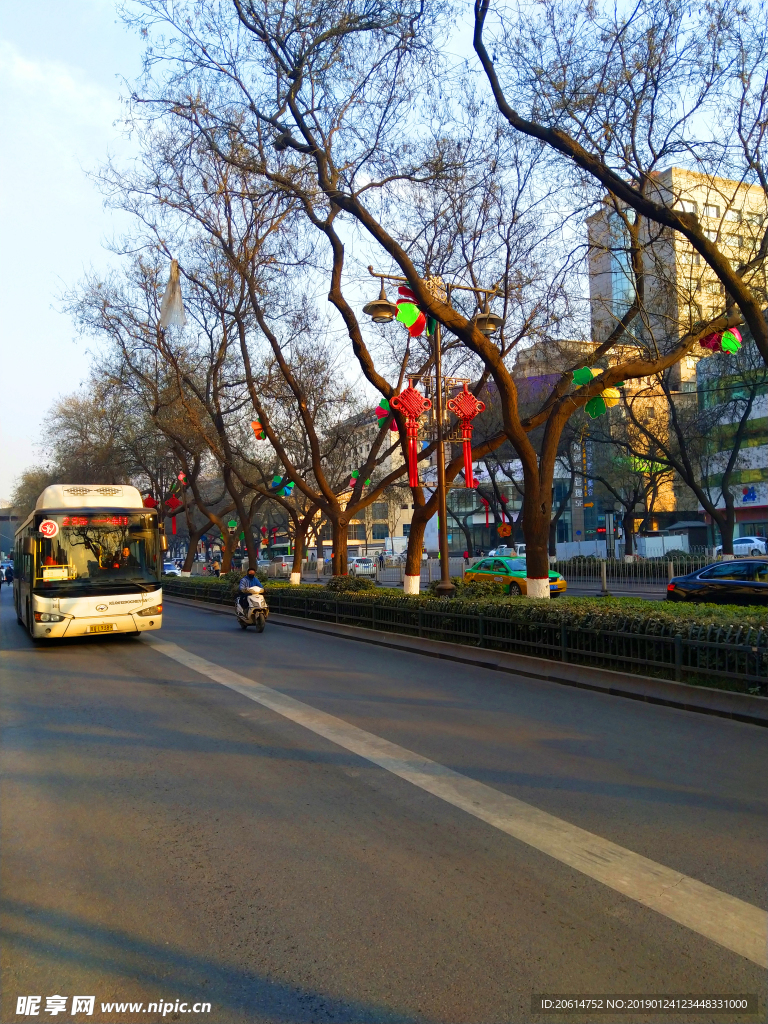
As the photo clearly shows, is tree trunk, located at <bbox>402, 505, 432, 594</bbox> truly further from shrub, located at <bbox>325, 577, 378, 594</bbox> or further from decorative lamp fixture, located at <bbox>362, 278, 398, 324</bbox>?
decorative lamp fixture, located at <bbox>362, 278, 398, 324</bbox>

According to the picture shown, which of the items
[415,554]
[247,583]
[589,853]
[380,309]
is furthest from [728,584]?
[589,853]

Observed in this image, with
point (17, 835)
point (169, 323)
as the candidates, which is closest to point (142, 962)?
point (17, 835)

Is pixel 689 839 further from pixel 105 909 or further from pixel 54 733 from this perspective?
pixel 54 733

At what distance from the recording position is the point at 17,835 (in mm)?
5145

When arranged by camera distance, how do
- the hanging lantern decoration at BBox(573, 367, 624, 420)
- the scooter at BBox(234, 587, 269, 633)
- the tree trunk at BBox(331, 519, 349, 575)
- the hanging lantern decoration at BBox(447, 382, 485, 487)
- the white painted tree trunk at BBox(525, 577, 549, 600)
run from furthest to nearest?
the tree trunk at BBox(331, 519, 349, 575)
the scooter at BBox(234, 587, 269, 633)
the hanging lantern decoration at BBox(447, 382, 485, 487)
the white painted tree trunk at BBox(525, 577, 549, 600)
the hanging lantern decoration at BBox(573, 367, 624, 420)

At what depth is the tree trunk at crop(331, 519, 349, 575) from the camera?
75.6 ft

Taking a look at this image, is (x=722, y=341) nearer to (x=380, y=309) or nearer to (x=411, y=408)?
(x=380, y=309)

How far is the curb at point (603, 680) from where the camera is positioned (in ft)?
27.2

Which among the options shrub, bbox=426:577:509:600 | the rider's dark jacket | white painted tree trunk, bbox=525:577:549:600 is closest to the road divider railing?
shrub, bbox=426:577:509:600

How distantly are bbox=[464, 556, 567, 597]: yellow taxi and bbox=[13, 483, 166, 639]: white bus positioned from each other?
49.0 ft

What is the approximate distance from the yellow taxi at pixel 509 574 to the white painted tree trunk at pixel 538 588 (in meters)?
12.4

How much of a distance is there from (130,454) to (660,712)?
3499cm

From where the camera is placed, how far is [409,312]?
14.9 meters

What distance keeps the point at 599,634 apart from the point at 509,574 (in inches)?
737
